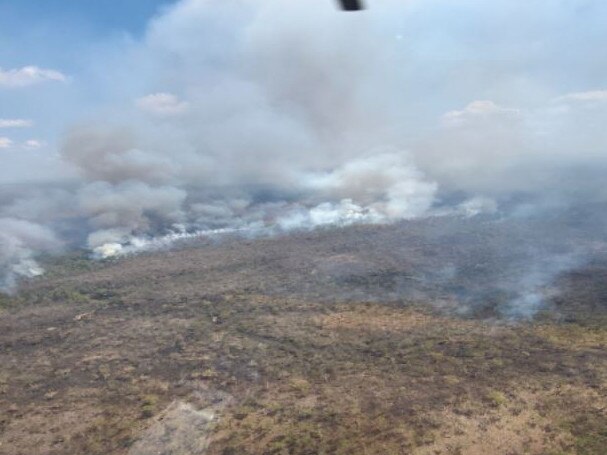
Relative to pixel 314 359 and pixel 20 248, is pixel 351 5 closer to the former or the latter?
pixel 314 359

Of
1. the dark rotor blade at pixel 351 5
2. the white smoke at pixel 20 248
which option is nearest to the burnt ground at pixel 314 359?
the white smoke at pixel 20 248

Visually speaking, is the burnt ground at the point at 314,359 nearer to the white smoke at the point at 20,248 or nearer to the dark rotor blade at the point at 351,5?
the white smoke at the point at 20,248

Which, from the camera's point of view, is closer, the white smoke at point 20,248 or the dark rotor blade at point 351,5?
the dark rotor blade at point 351,5

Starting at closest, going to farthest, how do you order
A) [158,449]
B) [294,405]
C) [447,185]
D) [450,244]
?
[158,449]
[294,405]
[450,244]
[447,185]

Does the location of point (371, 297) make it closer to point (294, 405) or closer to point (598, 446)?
point (294, 405)

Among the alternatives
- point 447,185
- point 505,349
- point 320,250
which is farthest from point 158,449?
point 447,185

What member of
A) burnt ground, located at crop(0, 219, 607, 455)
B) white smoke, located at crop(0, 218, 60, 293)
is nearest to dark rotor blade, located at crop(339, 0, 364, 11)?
burnt ground, located at crop(0, 219, 607, 455)

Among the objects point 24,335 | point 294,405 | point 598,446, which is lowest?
point 598,446

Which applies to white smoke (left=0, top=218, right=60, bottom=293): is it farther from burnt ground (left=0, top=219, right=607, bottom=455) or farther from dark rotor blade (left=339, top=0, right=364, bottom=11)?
dark rotor blade (left=339, top=0, right=364, bottom=11)
